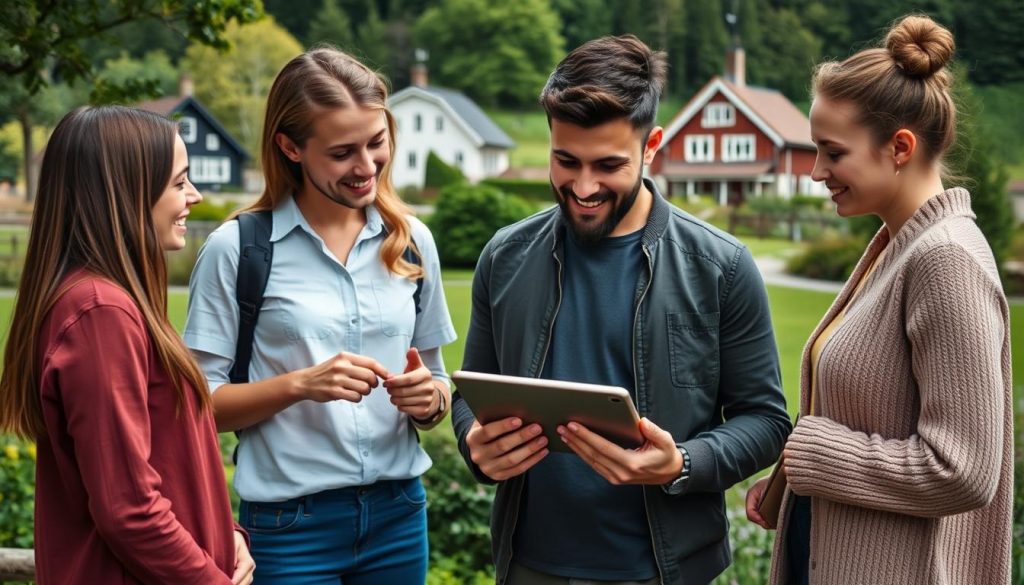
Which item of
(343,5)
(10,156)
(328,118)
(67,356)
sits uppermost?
(343,5)

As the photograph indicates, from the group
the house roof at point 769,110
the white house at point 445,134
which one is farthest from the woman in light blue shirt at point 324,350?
the white house at point 445,134

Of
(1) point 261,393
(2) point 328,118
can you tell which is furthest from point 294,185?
(1) point 261,393

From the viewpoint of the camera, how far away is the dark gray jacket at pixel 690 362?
1991 mm

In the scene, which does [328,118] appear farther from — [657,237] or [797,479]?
[797,479]

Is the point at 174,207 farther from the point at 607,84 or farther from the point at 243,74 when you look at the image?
the point at 243,74

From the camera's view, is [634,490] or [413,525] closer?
[634,490]

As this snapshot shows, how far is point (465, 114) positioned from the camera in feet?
129

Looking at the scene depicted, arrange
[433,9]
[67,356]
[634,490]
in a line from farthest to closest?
[433,9] → [634,490] → [67,356]

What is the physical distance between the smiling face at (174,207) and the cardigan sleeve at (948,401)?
1205 mm

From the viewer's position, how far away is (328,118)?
224 cm

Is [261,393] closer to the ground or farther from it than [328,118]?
closer to the ground

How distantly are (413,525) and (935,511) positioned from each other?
1097 millimetres

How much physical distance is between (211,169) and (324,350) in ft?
114

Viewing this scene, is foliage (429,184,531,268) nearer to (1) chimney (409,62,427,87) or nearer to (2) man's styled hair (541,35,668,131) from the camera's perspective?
(2) man's styled hair (541,35,668,131)
